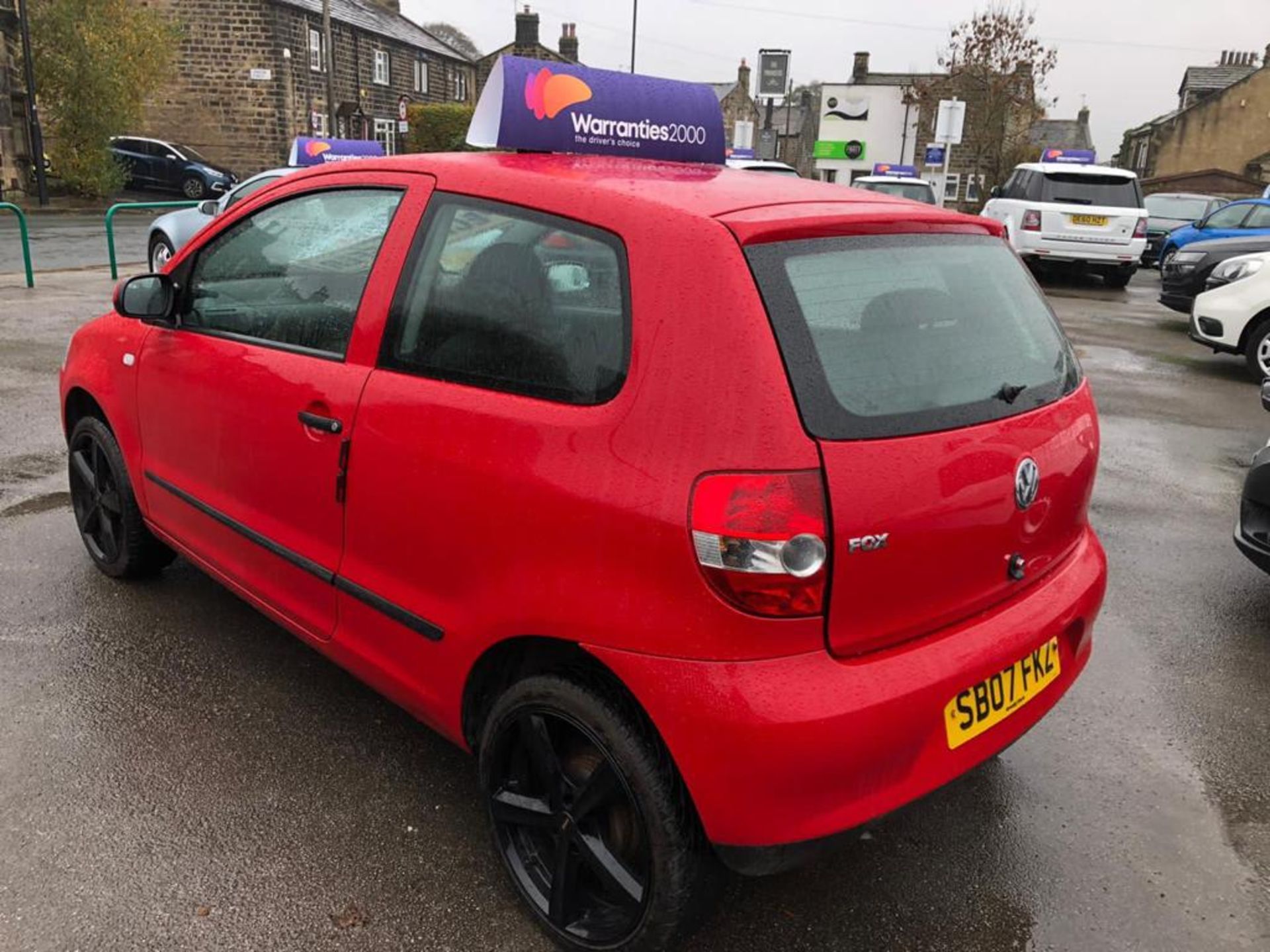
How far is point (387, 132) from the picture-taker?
40156 mm

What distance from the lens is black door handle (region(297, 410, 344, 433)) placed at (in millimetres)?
2602

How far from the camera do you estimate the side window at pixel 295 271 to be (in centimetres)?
273

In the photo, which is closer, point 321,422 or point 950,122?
point 321,422

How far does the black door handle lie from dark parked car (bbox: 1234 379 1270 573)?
3.60 metres

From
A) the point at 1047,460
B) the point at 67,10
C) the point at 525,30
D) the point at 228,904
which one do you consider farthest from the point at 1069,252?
the point at 525,30

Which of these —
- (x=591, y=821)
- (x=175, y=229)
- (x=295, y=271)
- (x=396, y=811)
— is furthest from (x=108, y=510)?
(x=175, y=229)

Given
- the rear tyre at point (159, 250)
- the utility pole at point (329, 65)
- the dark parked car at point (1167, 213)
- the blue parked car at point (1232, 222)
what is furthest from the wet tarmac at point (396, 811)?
the utility pole at point (329, 65)

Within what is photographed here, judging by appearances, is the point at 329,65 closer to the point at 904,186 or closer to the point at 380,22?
the point at 380,22

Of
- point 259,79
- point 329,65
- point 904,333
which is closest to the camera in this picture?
point 904,333

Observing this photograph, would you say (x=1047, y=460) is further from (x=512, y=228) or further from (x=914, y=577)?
(x=512, y=228)

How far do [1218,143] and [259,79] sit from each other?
4073 centimetres

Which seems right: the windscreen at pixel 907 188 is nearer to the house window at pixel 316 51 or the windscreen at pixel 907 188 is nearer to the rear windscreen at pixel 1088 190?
the rear windscreen at pixel 1088 190

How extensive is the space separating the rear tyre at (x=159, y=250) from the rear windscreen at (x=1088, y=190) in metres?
12.8

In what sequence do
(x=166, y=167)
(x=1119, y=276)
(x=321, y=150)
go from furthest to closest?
(x=166, y=167) → (x=1119, y=276) → (x=321, y=150)
